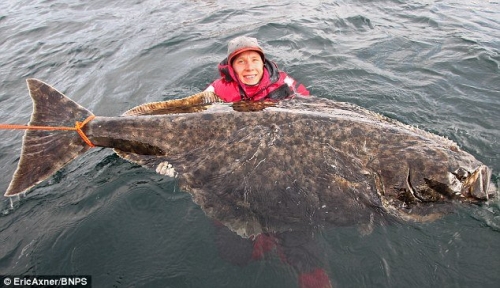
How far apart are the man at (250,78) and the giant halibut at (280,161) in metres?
1.58

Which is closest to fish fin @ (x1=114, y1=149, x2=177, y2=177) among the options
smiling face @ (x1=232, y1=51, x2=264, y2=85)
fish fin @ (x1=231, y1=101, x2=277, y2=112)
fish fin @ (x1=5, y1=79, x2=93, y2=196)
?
fish fin @ (x1=5, y1=79, x2=93, y2=196)

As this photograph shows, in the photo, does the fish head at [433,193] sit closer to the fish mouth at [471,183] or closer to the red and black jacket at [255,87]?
the fish mouth at [471,183]

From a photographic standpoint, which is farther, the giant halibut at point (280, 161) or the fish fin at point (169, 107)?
the fish fin at point (169, 107)

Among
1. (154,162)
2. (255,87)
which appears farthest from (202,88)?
(154,162)

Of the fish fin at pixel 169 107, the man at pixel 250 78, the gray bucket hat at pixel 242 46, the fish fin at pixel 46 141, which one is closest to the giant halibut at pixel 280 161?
the fish fin at pixel 46 141

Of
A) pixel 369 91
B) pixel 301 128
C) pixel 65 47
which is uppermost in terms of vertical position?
pixel 301 128

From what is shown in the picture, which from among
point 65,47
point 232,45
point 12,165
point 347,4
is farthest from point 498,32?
point 65,47

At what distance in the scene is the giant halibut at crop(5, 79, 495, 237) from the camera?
3.38 metres

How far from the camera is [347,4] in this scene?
11.1 metres

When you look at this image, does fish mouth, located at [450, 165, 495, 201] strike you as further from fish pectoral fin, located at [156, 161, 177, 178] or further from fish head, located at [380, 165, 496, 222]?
fish pectoral fin, located at [156, 161, 177, 178]

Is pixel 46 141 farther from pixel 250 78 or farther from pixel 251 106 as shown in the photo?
pixel 250 78

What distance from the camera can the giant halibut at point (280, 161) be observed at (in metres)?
3.38

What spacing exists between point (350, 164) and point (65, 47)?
962 centimetres

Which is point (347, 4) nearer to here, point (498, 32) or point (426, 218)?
point (498, 32)
